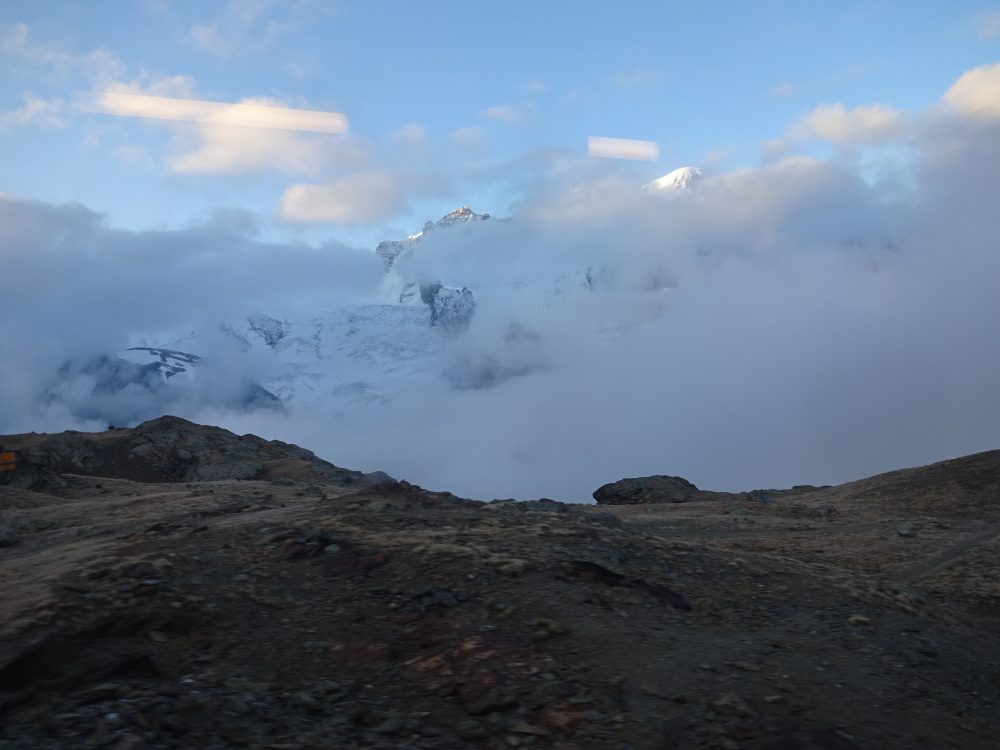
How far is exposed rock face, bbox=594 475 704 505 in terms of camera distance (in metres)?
41.5

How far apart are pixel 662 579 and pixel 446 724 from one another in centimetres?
607

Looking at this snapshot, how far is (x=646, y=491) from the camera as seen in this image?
139 feet

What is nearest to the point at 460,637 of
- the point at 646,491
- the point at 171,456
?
the point at 646,491

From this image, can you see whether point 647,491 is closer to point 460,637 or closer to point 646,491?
point 646,491

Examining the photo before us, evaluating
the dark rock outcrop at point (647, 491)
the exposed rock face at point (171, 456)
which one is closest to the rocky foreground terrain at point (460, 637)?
the dark rock outcrop at point (647, 491)

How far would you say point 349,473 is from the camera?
43.9 meters

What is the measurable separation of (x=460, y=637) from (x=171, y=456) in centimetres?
4250

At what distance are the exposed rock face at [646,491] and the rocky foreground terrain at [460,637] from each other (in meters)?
23.5

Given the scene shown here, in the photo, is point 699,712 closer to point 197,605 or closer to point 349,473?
point 197,605

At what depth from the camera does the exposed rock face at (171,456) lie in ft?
146

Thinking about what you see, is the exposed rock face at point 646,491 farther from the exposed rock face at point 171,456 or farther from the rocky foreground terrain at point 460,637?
the rocky foreground terrain at point 460,637

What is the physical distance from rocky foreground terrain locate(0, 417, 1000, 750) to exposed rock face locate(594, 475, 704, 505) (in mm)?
23498

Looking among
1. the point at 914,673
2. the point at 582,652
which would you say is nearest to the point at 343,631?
the point at 582,652

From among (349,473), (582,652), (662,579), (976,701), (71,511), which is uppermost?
(349,473)
